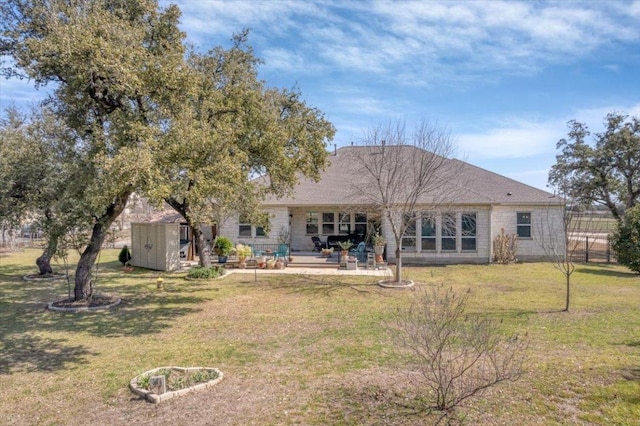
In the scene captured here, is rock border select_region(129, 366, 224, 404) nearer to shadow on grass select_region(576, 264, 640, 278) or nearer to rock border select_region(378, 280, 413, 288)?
rock border select_region(378, 280, 413, 288)

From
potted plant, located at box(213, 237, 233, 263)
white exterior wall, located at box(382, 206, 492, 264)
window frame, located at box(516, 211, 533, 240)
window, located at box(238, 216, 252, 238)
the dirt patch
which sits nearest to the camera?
the dirt patch

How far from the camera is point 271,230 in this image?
2270cm

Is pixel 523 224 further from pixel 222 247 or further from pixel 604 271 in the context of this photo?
pixel 222 247

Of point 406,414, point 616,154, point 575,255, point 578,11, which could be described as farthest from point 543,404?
point 616,154

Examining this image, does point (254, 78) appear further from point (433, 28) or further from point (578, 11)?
point (578, 11)

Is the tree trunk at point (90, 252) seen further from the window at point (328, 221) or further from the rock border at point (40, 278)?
the window at point (328, 221)

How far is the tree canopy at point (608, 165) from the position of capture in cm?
2494

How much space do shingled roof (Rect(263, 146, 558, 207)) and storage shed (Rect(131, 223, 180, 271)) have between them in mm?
5313

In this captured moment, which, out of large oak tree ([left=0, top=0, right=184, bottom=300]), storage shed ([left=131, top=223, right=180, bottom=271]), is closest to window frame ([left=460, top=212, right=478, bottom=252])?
storage shed ([left=131, top=223, right=180, bottom=271])

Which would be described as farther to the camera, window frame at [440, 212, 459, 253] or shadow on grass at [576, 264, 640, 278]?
window frame at [440, 212, 459, 253]

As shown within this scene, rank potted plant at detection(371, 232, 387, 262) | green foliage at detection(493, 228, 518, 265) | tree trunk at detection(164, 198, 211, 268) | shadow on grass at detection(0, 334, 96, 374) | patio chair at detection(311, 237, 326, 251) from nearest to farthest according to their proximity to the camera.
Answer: shadow on grass at detection(0, 334, 96, 374) → tree trunk at detection(164, 198, 211, 268) → potted plant at detection(371, 232, 387, 262) → green foliage at detection(493, 228, 518, 265) → patio chair at detection(311, 237, 326, 251)

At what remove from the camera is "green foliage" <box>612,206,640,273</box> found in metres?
17.4

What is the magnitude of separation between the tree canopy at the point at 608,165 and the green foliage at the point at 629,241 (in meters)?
6.25

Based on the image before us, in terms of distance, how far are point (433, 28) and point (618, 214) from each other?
22218 mm
